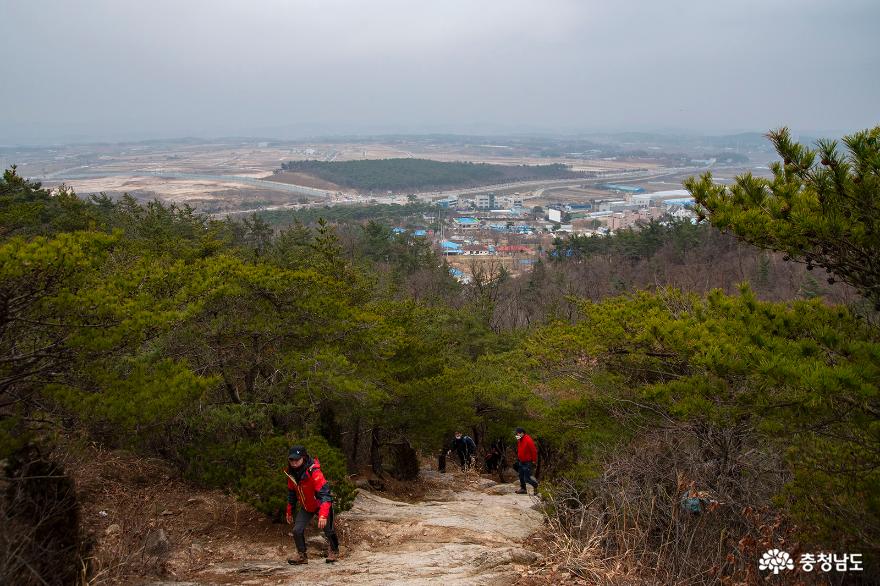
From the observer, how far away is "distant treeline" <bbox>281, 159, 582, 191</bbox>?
122375 mm

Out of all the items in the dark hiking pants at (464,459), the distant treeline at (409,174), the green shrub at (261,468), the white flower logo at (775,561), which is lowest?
the dark hiking pants at (464,459)

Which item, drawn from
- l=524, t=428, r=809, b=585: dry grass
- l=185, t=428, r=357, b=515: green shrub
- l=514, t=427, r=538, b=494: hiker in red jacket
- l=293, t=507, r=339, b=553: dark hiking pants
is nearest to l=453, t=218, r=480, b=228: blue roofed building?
l=514, t=427, r=538, b=494: hiker in red jacket

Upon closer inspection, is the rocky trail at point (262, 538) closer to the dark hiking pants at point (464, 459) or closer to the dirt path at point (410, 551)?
the dirt path at point (410, 551)

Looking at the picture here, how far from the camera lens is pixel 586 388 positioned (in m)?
10.8

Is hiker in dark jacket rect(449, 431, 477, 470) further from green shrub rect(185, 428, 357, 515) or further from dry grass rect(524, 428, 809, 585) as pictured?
dry grass rect(524, 428, 809, 585)

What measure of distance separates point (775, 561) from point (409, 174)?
129428mm

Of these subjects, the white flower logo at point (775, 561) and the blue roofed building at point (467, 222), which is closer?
the white flower logo at point (775, 561)

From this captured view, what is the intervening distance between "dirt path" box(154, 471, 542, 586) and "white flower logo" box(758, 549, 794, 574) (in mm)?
2119

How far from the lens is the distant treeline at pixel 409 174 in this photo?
12238cm

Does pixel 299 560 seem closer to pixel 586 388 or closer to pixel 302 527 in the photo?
pixel 302 527

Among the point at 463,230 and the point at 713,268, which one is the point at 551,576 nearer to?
the point at 713,268

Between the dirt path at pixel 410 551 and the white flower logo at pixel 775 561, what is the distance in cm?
→ 212

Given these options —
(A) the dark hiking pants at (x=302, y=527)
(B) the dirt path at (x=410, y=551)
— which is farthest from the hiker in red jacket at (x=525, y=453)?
(A) the dark hiking pants at (x=302, y=527)

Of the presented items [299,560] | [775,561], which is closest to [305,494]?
[299,560]
